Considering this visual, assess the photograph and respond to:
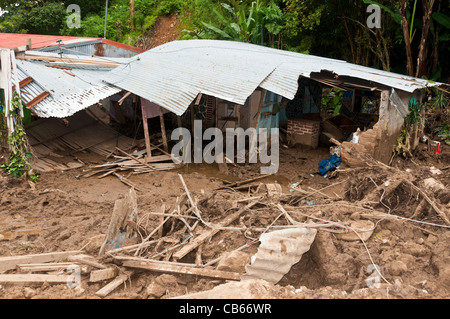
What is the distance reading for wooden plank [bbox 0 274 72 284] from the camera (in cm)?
454

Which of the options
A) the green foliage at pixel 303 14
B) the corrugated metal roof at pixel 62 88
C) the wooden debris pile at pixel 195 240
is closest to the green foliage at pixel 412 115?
the wooden debris pile at pixel 195 240

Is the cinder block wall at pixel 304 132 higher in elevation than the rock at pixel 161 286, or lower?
lower

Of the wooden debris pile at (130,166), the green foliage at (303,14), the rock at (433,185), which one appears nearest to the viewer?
the rock at (433,185)

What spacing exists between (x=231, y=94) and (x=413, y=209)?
5.13 m

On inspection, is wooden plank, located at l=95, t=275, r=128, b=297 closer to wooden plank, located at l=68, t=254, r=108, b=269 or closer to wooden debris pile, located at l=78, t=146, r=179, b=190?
wooden plank, located at l=68, t=254, r=108, b=269

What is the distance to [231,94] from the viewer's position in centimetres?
948

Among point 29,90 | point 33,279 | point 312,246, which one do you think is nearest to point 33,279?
point 33,279

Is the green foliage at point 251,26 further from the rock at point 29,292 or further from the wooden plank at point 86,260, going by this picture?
the rock at point 29,292

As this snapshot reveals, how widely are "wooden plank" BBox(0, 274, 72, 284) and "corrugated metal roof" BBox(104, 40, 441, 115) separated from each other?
557 centimetres

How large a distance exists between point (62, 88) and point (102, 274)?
6887 mm

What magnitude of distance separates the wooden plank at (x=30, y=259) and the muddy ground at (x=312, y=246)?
0.38 ft

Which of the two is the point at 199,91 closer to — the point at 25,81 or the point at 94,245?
the point at 25,81

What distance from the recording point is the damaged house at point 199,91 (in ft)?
31.9
